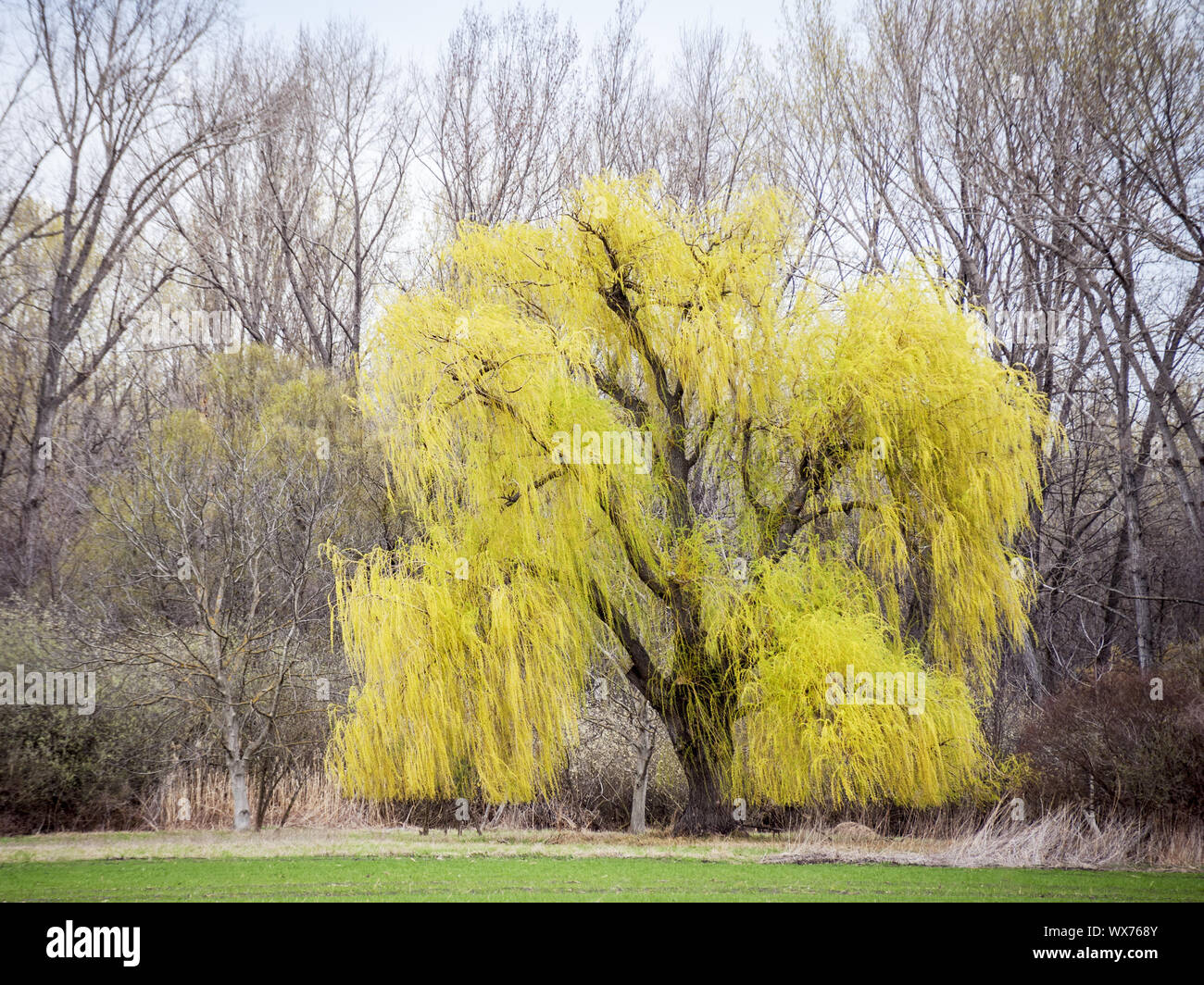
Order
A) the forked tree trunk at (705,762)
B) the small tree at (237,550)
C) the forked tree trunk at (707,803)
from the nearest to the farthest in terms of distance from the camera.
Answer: the forked tree trunk at (705,762) → the forked tree trunk at (707,803) → the small tree at (237,550)

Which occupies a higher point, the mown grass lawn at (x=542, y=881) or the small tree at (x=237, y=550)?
the small tree at (x=237, y=550)

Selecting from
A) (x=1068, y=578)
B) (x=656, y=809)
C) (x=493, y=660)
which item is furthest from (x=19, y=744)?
(x=1068, y=578)

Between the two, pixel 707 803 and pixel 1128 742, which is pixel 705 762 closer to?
pixel 707 803

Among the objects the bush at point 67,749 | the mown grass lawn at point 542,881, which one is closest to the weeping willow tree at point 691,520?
the mown grass lawn at point 542,881

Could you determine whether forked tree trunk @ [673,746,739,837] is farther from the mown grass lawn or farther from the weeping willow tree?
the mown grass lawn

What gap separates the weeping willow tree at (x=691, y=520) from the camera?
450 inches

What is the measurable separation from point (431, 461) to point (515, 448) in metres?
1.06

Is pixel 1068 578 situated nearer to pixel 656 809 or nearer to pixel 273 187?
pixel 656 809

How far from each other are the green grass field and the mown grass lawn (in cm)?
1

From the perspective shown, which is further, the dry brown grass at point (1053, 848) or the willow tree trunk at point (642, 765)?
the willow tree trunk at point (642, 765)

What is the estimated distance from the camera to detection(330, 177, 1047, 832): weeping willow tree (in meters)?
11.4

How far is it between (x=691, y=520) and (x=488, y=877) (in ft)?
19.7

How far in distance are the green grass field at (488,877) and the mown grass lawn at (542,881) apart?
0.05 ft

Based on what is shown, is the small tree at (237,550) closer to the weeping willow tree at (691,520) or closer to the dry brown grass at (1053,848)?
the weeping willow tree at (691,520)
